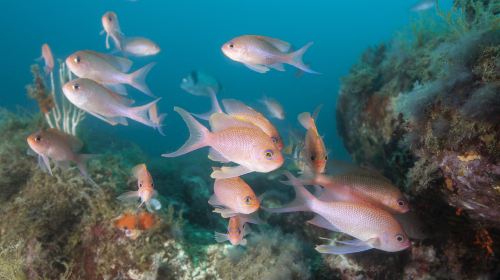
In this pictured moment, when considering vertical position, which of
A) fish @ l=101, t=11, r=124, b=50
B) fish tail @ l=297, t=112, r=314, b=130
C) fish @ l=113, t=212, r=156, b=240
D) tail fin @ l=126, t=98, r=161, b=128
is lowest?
fish @ l=113, t=212, r=156, b=240

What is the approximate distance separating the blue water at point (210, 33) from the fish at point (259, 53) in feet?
169

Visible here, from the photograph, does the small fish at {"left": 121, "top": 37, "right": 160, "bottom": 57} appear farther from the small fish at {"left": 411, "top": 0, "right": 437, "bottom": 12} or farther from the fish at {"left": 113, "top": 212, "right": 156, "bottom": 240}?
the small fish at {"left": 411, "top": 0, "right": 437, "bottom": 12}

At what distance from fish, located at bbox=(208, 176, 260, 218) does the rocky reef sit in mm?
2086

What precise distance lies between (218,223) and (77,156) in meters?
3.65

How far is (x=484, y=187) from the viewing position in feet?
10.2

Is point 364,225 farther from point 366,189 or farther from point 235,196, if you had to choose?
point 235,196

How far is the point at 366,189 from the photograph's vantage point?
3191 mm

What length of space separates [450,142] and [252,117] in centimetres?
207

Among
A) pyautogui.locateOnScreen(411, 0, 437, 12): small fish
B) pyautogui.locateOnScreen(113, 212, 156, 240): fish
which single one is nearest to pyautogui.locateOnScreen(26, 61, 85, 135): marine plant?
pyautogui.locateOnScreen(113, 212, 156, 240): fish

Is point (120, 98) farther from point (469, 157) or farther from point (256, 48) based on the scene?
point (469, 157)

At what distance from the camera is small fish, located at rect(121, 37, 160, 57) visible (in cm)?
612

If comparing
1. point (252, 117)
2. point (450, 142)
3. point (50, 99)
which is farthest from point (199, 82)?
point (450, 142)

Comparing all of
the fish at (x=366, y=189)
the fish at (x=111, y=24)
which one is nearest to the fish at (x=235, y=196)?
the fish at (x=366, y=189)

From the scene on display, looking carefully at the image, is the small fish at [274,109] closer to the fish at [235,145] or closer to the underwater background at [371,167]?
the underwater background at [371,167]
